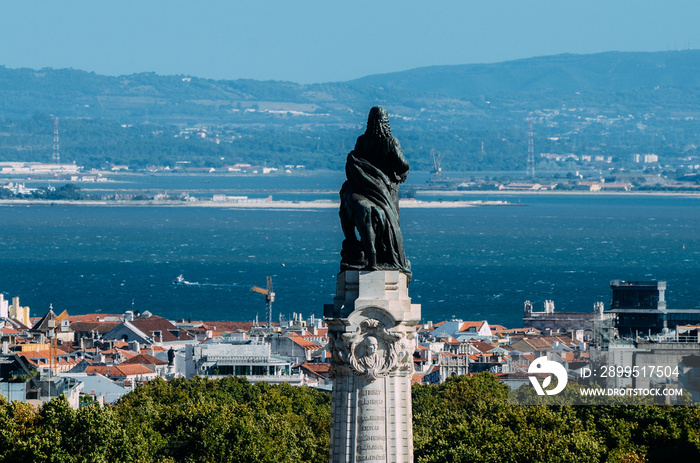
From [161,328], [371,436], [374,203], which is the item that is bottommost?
[161,328]

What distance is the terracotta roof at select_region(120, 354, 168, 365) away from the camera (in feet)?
416

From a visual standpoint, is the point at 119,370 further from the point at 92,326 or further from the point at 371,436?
the point at 371,436

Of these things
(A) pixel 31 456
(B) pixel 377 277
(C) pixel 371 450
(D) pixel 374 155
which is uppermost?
(D) pixel 374 155

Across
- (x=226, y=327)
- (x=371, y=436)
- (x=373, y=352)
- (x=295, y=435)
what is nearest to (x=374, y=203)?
(x=373, y=352)

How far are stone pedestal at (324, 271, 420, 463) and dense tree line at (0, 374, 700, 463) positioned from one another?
60.1 ft

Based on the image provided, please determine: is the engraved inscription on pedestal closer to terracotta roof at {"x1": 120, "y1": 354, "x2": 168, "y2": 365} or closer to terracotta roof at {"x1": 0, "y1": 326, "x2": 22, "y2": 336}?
terracotta roof at {"x1": 120, "y1": 354, "x2": 168, "y2": 365}

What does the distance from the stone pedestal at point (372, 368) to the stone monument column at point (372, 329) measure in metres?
0.01

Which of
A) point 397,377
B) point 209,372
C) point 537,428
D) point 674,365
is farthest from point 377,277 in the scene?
point 209,372

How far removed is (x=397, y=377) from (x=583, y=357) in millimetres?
94662

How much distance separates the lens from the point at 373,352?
26.6 m

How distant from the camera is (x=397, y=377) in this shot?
2666 cm

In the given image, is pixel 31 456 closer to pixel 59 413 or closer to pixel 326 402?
pixel 59 413

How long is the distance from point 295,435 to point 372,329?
33.4 meters

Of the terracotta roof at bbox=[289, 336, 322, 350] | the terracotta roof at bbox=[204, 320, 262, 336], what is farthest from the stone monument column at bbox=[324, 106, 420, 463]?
the terracotta roof at bbox=[204, 320, 262, 336]
